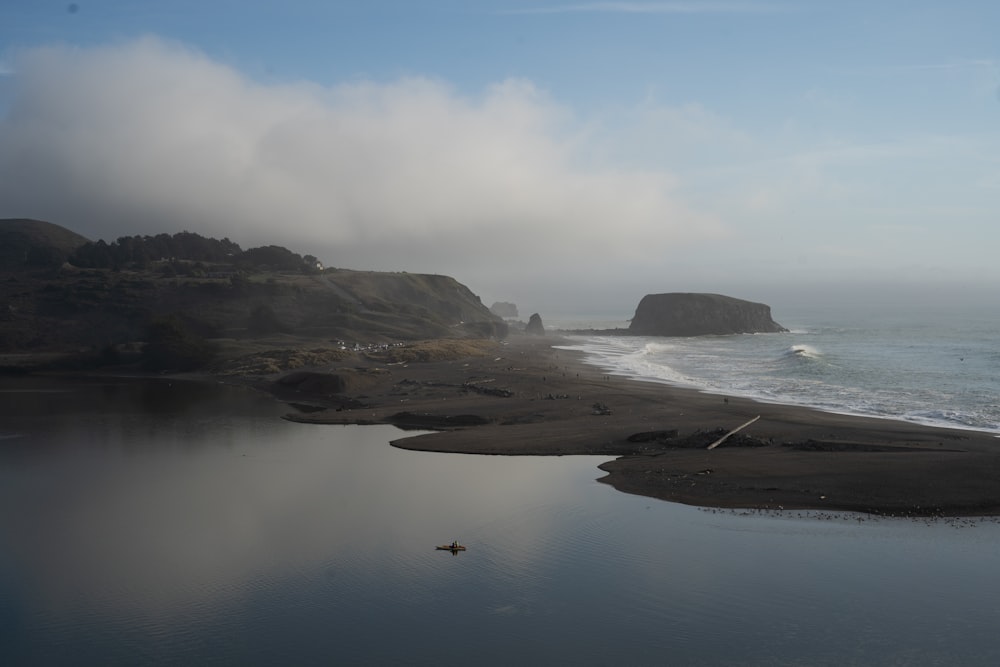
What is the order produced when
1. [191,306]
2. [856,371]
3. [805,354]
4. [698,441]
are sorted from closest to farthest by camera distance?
[698,441]
[856,371]
[805,354]
[191,306]

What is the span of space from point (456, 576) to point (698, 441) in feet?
48.4

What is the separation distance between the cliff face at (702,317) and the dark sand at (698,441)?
262 feet

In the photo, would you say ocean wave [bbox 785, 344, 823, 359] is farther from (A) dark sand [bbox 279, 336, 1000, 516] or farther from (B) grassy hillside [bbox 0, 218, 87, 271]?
(B) grassy hillside [bbox 0, 218, 87, 271]

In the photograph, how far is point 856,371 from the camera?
2195 inches

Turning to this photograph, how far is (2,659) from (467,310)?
424ft

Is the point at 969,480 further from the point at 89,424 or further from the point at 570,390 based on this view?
the point at 89,424

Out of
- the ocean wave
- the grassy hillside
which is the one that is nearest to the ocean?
the ocean wave

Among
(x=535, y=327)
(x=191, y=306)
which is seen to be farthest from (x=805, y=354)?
(x=191, y=306)

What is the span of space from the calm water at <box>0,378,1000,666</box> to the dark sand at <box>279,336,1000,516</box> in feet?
5.48

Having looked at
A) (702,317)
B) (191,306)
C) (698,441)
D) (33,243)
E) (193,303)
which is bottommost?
(698,441)

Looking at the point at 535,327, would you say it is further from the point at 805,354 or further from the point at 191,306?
the point at 805,354

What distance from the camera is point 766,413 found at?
3488 centimetres

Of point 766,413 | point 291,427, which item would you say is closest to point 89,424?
point 291,427

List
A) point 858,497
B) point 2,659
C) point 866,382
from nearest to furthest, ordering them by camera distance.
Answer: point 2,659 < point 858,497 < point 866,382
